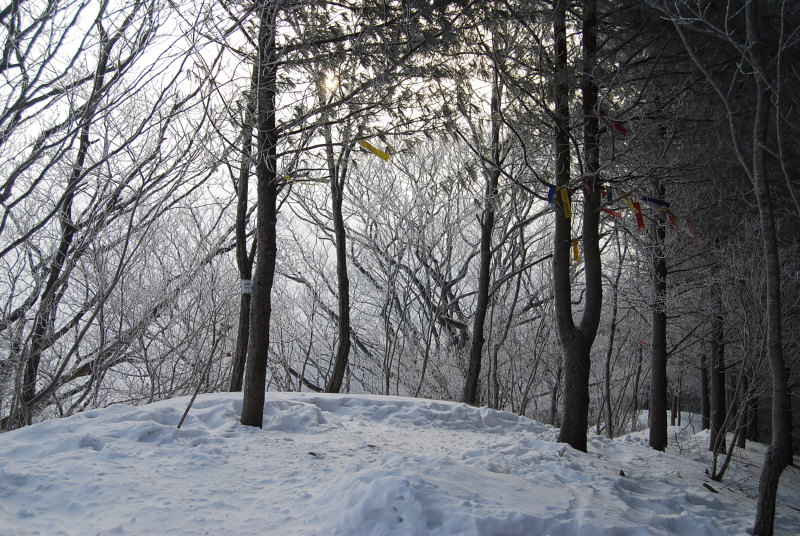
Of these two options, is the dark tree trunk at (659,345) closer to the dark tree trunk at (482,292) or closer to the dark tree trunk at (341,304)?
the dark tree trunk at (482,292)

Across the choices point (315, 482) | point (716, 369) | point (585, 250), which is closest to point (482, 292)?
point (585, 250)

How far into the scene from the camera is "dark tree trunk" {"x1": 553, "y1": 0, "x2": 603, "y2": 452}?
5422 mm

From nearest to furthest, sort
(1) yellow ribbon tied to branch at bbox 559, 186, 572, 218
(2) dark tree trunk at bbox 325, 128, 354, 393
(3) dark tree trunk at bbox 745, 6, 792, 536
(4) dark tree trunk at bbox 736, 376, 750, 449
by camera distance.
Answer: (3) dark tree trunk at bbox 745, 6, 792, 536
(1) yellow ribbon tied to branch at bbox 559, 186, 572, 218
(4) dark tree trunk at bbox 736, 376, 750, 449
(2) dark tree trunk at bbox 325, 128, 354, 393

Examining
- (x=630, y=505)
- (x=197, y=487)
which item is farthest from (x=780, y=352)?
(x=197, y=487)

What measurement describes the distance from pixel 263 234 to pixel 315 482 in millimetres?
2395

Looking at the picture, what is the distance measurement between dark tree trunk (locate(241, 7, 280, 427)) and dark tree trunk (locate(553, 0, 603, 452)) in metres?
2.95

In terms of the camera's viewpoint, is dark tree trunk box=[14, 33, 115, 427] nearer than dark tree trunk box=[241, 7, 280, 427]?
Yes

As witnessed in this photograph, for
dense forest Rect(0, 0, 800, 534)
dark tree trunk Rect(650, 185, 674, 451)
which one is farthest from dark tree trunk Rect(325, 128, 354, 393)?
dark tree trunk Rect(650, 185, 674, 451)

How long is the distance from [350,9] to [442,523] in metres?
4.74

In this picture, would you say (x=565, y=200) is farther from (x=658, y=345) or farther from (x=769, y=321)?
(x=658, y=345)

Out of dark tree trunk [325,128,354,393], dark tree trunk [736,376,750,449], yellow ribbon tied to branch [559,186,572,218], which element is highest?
yellow ribbon tied to branch [559,186,572,218]

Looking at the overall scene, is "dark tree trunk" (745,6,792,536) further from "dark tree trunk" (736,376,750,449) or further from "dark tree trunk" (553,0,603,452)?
"dark tree trunk" (736,376,750,449)

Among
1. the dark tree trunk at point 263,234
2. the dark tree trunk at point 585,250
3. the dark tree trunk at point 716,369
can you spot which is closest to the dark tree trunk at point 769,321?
the dark tree trunk at point 585,250

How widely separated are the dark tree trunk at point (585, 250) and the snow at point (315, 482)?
516mm
